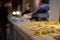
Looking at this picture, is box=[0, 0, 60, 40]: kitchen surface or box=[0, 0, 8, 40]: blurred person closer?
box=[0, 0, 60, 40]: kitchen surface

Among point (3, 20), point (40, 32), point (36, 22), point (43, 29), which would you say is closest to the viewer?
point (40, 32)

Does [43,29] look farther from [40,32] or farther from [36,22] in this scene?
[36,22]

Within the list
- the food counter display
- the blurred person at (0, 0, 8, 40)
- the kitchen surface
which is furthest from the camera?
the blurred person at (0, 0, 8, 40)

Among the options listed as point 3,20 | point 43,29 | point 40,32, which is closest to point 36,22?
point 43,29

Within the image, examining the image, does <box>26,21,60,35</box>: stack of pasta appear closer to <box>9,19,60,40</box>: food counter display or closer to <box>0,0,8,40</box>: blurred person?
<box>9,19,60,40</box>: food counter display

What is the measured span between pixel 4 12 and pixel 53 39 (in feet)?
7.16

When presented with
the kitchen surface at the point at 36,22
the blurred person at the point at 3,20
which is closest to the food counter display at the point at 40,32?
the kitchen surface at the point at 36,22

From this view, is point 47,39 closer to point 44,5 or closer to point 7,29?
point 44,5

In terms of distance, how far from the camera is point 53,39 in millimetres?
929

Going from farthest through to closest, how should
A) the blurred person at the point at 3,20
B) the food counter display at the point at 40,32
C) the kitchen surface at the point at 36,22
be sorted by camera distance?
the blurred person at the point at 3,20 < the kitchen surface at the point at 36,22 < the food counter display at the point at 40,32

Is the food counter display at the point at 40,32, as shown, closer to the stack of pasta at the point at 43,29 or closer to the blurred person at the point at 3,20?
the stack of pasta at the point at 43,29

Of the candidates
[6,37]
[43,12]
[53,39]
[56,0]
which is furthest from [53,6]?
[6,37]

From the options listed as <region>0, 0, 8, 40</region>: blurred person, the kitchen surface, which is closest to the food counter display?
the kitchen surface

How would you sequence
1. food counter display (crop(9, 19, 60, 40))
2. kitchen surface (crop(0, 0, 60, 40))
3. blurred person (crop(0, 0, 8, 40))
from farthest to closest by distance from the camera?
blurred person (crop(0, 0, 8, 40))
kitchen surface (crop(0, 0, 60, 40))
food counter display (crop(9, 19, 60, 40))
